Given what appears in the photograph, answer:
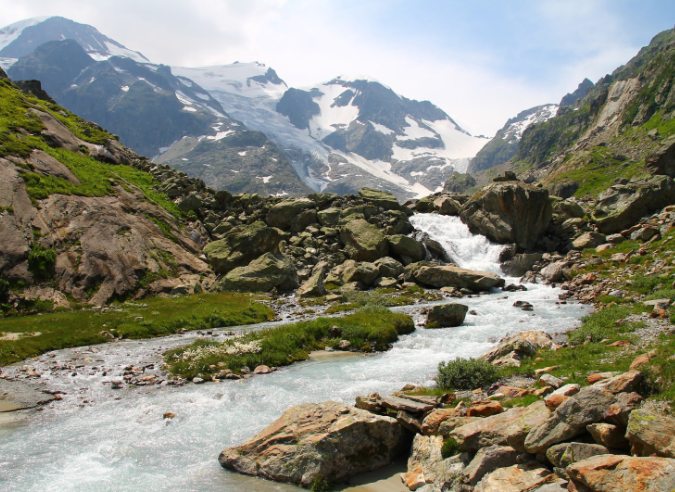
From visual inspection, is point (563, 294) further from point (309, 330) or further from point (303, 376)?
point (303, 376)

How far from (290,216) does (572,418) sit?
5458cm

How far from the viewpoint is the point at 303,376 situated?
17656 millimetres

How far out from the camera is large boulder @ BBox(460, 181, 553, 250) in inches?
2154

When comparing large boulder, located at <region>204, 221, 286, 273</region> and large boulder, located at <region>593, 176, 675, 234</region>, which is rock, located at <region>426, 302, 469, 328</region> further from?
large boulder, located at <region>593, 176, 675, 234</region>

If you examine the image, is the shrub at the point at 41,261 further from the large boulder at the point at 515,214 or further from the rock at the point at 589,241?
the rock at the point at 589,241

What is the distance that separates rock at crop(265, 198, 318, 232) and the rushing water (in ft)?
116

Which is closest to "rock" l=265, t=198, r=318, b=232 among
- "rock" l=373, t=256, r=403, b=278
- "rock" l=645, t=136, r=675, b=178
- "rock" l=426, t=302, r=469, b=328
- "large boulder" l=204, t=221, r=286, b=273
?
"large boulder" l=204, t=221, r=286, b=273

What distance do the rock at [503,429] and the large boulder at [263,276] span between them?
3541 centimetres

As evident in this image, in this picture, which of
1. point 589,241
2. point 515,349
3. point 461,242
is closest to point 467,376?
point 515,349

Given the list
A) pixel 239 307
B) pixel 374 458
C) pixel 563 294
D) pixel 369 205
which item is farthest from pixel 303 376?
pixel 369 205

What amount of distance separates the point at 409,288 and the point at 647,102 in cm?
14204

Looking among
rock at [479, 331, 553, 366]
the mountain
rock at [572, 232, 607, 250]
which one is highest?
the mountain

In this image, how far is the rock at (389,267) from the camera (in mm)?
46688

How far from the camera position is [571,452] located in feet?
22.1
